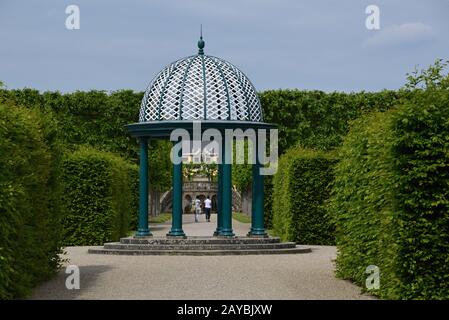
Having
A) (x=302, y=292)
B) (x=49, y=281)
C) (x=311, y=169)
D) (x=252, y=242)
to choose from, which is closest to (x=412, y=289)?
(x=302, y=292)

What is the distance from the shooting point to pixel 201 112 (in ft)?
73.6

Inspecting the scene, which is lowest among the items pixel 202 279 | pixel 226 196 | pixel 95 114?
pixel 202 279

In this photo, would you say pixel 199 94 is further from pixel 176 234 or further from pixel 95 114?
pixel 95 114

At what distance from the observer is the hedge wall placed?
38.5 feet

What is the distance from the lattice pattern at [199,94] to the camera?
22.5 m

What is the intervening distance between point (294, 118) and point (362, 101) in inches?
144

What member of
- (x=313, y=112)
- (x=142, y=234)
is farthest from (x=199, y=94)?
(x=313, y=112)

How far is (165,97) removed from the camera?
75.0ft

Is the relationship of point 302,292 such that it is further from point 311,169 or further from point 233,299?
point 311,169

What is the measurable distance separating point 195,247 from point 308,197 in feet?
21.4

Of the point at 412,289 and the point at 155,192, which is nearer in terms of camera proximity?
the point at 412,289

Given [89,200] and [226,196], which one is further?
[89,200]

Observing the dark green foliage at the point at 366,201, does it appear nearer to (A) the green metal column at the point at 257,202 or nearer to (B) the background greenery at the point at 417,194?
(B) the background greenery at the point at 417,194

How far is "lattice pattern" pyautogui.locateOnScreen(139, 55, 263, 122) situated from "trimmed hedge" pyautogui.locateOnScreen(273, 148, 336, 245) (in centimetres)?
370
